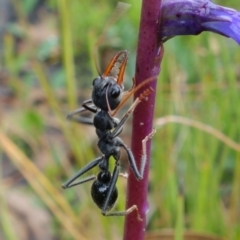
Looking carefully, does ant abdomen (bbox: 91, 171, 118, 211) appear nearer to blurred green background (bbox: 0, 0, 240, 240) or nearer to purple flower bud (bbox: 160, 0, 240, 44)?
blurred green background (bbox: 0, 0, 240, 240)

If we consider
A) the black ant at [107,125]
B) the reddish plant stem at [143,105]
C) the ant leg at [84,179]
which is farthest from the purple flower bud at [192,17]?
the ant leg at [84,179]

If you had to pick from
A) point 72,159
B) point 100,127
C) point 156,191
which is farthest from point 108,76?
point 72,159

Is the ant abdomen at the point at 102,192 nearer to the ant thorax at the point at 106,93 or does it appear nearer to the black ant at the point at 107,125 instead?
the black ant at the point at 107,125

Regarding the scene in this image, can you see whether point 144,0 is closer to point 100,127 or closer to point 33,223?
point 100,127

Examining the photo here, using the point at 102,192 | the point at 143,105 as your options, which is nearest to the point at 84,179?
the point at 102,192

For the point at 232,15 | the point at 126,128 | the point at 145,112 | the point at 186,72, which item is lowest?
the point at 126,128
